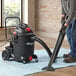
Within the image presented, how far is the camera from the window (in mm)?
6305

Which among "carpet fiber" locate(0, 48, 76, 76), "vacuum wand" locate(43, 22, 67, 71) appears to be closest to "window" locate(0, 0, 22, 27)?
"carpet fiber" locate(0, 48, 76, 76)

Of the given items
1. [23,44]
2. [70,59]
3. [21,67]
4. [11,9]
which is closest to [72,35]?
[70,59]

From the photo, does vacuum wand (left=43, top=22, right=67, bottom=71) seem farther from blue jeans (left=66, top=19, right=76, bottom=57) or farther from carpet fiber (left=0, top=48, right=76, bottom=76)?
blue jeans (left=66, top=19, right=76, bottom=57)

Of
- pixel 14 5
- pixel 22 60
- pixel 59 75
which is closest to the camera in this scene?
pixel 59 75

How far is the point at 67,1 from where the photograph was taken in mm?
2471

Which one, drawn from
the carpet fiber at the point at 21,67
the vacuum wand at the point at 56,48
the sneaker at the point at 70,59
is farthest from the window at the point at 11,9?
the vacuum wand at the point at 56,48

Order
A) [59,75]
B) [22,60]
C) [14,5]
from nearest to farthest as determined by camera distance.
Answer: [59,75], [22,60], [14,5]

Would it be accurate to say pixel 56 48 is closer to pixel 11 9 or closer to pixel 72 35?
pixel 72 35

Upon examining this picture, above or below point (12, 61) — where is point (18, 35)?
above

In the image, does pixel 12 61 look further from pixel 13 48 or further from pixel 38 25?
pixel 38 25

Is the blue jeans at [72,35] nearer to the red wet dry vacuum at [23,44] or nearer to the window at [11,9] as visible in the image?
the red wet dry vacuum at [23,44]

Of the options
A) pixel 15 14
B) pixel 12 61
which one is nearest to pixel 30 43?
pixel 12 61

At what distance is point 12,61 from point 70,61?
83 centimetres

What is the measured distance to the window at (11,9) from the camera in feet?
20.7
